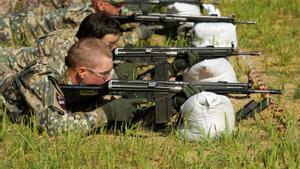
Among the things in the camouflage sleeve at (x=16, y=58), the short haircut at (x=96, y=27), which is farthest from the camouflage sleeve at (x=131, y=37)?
the camouflage sleeve at (x=16, y=58)

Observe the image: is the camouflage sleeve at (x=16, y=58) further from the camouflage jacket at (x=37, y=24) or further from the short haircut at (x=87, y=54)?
the camouflage jacket at (x=37, y=24)

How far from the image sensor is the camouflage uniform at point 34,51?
18.0 ft

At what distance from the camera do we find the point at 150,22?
7.70m

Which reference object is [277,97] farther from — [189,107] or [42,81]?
[42,81]

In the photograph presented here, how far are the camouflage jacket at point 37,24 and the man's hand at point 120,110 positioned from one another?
8.25 ft

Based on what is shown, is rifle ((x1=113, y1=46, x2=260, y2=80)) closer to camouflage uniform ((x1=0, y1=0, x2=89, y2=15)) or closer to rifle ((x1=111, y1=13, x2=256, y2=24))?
rifle ((x1=111, y1=13, x2=256, y2=24))

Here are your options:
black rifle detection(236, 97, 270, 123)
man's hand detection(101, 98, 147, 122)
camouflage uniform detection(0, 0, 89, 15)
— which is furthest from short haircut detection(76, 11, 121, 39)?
camouflage uniform detection(0, 0, 89, 15)

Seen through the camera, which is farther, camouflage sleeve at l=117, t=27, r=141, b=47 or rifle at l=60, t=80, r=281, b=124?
camouflage sleeve at l=117, t=27, r=141, b=47

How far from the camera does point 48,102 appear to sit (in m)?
4.73

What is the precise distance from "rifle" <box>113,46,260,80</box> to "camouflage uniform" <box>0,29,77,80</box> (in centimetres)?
53

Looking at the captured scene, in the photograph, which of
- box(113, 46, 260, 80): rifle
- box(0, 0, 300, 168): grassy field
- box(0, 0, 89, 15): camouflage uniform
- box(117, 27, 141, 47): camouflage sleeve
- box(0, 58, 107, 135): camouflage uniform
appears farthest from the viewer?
box(0, 0, 89, 15): camouflage uniform

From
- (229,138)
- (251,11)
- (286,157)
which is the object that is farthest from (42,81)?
(251,11)

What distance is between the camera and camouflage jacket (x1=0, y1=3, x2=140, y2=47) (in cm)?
716

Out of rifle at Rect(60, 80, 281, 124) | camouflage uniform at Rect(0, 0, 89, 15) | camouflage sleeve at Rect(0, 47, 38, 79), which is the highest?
camouflage uniform at Rect(0, 0, 89, 15)
